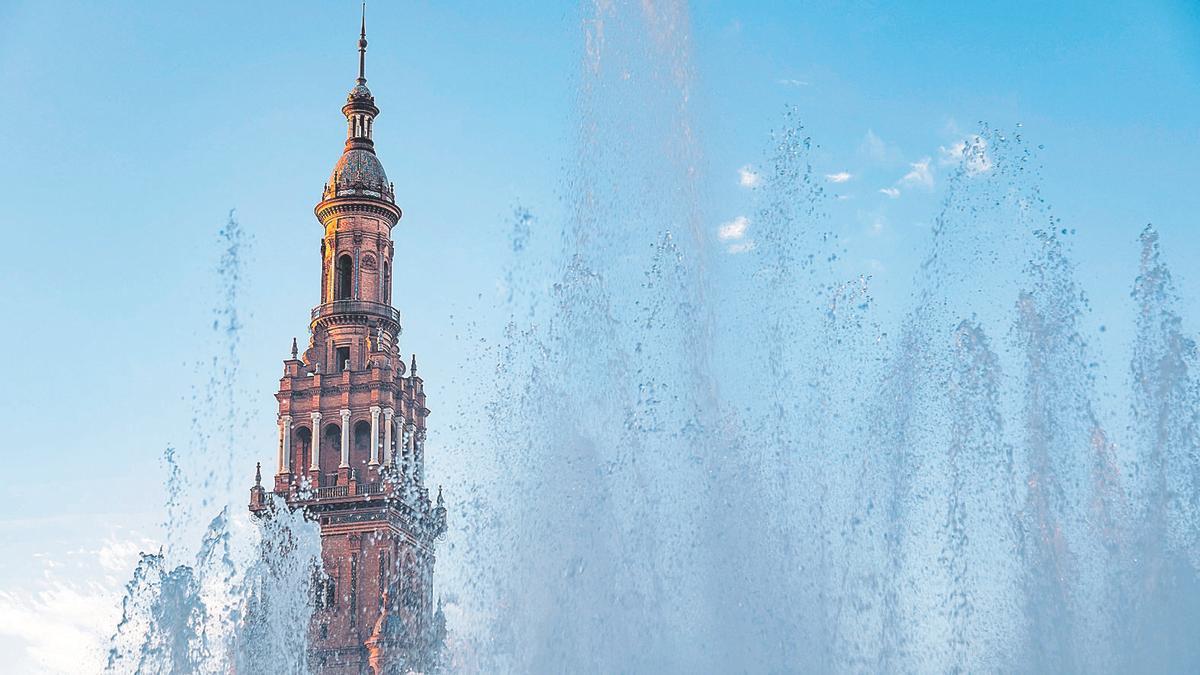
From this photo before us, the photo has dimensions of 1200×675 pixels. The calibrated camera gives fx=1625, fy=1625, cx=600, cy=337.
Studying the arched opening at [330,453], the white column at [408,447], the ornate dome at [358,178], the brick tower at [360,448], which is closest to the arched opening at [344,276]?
the brick tower at [360,448]

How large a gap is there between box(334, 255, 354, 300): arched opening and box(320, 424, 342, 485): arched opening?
6.20 m

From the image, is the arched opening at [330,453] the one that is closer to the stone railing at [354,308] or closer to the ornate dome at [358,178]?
the stone railing at [354,308]

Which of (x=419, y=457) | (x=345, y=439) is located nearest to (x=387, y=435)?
(x=345, y=439)

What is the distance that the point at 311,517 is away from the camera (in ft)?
215

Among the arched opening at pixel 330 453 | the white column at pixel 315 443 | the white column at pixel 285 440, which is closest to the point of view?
the white column at pixel 315 443

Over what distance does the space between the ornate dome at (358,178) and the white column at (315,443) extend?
10190mm

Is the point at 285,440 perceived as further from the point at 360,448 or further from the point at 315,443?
the point at 360,448

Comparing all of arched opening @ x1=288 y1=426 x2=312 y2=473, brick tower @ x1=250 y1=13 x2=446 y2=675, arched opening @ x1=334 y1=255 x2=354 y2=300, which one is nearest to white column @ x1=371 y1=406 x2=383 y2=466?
brick tower @ x1=250 y1=13 x2=446 y2=675

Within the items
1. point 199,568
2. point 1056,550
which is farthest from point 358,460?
point 1056,550

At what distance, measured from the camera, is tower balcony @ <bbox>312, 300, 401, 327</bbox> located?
6975 centimetres

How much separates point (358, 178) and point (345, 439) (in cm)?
1230

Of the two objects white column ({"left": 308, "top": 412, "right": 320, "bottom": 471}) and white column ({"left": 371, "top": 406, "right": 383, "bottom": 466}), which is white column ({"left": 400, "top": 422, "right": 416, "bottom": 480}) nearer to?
white column ({"left": 371, "top": 406, "right": 383, "bottom": 466})

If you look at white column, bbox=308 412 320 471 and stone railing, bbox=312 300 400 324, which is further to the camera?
stone railing, bbox=312 300 400 324

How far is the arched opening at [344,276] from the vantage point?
70500 millimetres
